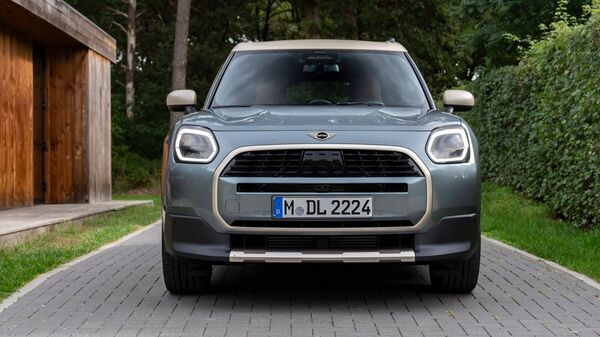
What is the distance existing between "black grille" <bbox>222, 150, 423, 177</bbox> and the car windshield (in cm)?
134

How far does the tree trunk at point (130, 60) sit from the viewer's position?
33.7 meters

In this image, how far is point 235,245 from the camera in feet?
18.7

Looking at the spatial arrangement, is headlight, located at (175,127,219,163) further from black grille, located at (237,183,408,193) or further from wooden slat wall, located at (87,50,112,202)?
wooden slat wall, located at (87,50,112,202)

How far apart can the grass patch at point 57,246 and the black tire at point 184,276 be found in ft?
3.90

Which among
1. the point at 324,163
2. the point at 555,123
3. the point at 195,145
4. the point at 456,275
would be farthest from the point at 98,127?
the point at 324,163

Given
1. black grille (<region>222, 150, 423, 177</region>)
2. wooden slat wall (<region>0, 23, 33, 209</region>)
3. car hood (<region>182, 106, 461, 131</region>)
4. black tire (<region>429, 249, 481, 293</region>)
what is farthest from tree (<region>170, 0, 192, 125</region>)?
black grille (<region>222, 150, 423, 177</region>)

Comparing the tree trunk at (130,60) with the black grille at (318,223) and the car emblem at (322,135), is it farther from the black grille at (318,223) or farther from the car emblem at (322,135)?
the black grille at (318,223)

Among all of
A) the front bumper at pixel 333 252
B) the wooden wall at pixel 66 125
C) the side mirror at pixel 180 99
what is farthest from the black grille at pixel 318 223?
the wooden wall at pixel 66 125

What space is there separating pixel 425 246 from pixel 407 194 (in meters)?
0.36

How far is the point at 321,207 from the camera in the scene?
218 inches

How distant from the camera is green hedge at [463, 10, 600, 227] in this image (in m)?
10.0

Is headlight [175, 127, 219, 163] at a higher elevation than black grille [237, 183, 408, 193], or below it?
higher

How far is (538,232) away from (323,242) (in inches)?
226

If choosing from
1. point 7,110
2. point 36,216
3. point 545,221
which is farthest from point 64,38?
point 545,221
